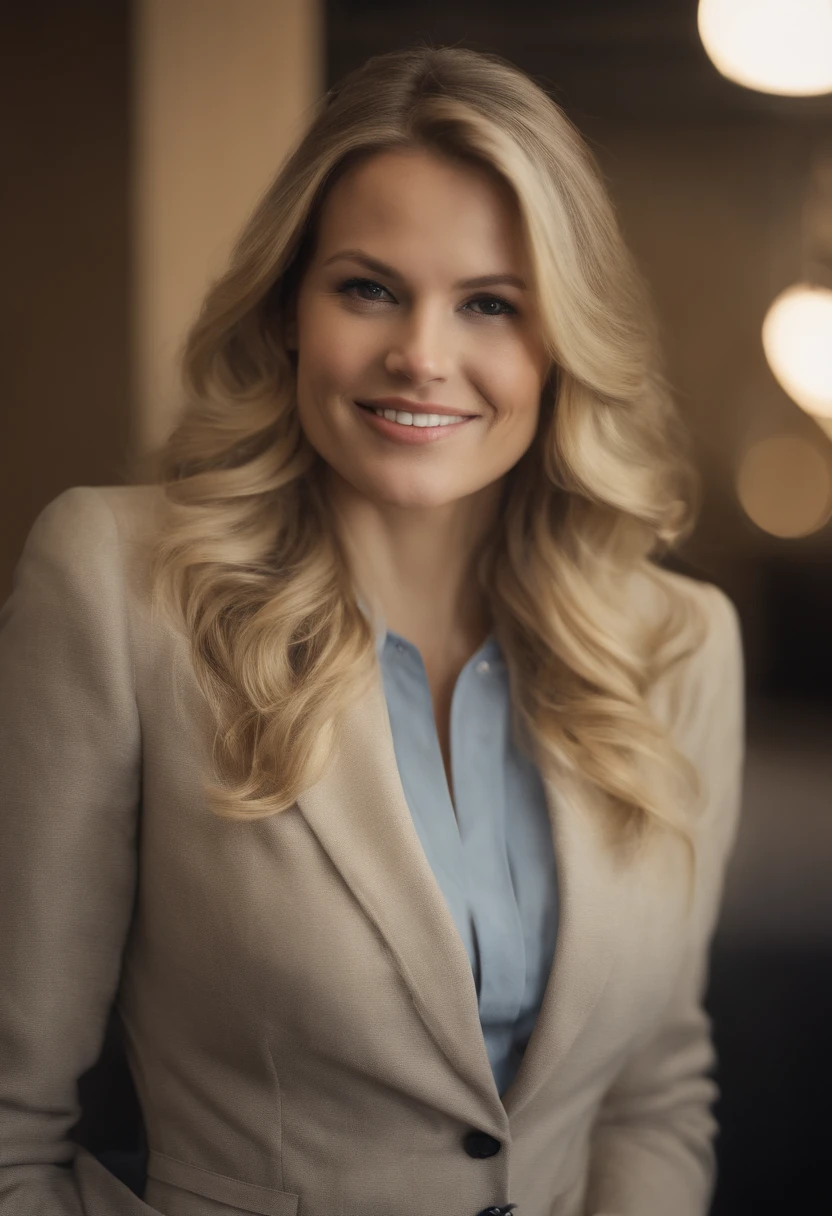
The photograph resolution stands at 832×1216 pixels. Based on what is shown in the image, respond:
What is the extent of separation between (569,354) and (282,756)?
1.46 feet

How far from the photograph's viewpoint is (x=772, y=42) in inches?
54.4

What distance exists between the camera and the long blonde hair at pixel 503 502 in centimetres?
94

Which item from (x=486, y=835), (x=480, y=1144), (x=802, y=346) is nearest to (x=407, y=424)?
(x=486, y=835)

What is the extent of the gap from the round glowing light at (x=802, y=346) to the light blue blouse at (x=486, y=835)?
0.70 meters

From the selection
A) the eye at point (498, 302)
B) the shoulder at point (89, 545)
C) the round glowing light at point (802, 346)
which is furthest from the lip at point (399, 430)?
the round glowing light at point (802, 346)

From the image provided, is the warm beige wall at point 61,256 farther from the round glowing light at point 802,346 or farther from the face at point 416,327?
the round glowing light at point 802,346

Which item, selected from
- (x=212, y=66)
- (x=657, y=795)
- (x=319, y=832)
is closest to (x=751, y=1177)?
(x=657, y=795)

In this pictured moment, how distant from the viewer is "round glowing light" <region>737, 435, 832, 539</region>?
4.83ft

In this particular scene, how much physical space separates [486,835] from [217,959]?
275 mm

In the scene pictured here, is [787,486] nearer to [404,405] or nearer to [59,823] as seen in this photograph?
[404,405]

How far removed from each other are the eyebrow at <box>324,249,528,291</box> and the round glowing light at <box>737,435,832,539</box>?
2.19 feet

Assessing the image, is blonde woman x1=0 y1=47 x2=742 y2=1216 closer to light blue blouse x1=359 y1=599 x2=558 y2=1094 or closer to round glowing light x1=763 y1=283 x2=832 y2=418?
light blue blouse x1=359 y1=599 x2=558 y2=1094

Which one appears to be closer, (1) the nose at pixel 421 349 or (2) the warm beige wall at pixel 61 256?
(1) the nose at pixel 421 349

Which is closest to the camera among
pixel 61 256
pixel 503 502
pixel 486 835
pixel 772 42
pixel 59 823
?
pixel 59 823
